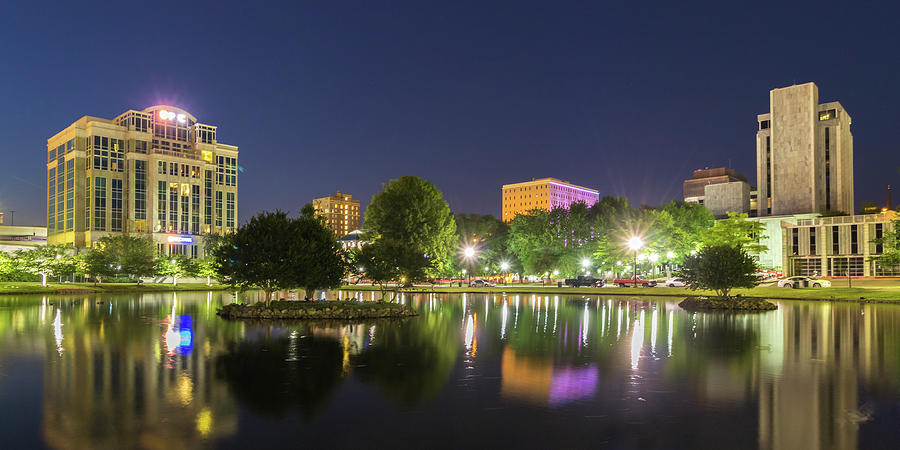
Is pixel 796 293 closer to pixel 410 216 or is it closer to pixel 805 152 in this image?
pixel 410 216

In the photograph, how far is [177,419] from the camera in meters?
10.5

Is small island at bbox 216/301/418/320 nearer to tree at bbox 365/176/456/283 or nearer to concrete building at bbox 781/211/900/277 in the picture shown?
tree at bbox 365/176/456/283

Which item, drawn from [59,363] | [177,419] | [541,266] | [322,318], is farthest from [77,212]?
[177,419]

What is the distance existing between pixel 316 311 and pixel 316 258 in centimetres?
393

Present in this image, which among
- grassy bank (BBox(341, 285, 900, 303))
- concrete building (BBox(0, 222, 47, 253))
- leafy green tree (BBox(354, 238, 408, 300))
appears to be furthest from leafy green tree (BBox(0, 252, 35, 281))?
concrete building (BBox(0, 222, 47, 253))

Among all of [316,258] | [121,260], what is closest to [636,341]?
[316,258]

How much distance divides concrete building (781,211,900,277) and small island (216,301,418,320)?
294 ft

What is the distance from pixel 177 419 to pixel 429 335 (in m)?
13.8

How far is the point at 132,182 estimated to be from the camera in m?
114

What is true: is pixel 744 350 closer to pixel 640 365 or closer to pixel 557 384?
pixel 640 365

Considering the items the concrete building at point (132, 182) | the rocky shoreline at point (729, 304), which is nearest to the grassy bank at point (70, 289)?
the concrete building at point (132, 182)

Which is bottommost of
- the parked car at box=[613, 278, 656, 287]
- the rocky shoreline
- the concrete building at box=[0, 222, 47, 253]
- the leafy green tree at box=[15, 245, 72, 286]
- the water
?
the parked car at box=[613, 278, 656, 287]

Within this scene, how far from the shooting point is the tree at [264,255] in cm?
3259

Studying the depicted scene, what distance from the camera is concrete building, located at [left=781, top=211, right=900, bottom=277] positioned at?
93250 mm
